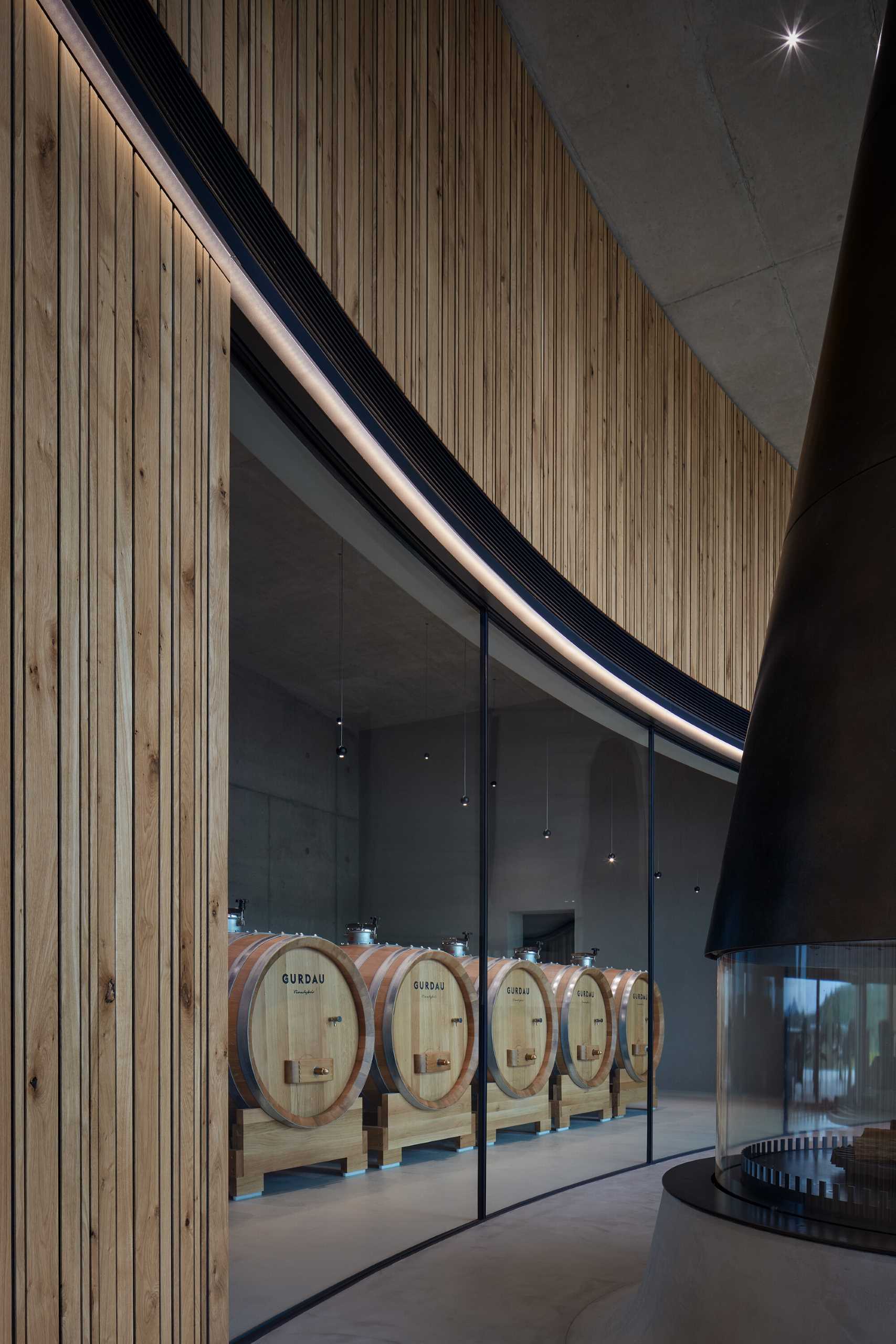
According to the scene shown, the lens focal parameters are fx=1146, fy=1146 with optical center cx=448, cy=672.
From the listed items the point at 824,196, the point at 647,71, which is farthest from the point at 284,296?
the point at 824,196

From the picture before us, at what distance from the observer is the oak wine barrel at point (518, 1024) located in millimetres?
5258

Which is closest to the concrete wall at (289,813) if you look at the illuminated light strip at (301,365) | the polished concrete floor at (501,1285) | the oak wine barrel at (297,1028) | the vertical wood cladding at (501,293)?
the oak wine barrel at (297,1028)

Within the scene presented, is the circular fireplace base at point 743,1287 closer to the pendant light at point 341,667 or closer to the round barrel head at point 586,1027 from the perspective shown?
the pendant light at point 341,667

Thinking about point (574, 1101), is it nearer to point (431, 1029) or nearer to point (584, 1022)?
point (584, 1022)

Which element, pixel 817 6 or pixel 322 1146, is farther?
pixel 817 6

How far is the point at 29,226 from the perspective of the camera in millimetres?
2160

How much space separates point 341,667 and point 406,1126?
1.86m

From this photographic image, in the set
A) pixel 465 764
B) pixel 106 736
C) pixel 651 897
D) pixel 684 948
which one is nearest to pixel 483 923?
pixel 465 764

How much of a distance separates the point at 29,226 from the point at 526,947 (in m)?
4.23

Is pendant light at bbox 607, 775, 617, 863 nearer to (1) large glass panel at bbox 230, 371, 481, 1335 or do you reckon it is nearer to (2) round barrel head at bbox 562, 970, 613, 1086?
(2) round barrel head at bbox 562, 970, 613, 1086

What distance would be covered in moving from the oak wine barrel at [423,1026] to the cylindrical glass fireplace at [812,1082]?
121 cm

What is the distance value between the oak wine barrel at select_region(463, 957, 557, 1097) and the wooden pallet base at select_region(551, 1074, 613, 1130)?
20cm

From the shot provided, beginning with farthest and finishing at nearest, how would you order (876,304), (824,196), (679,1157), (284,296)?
(679,1157), (824,196), (876,304), (284,296)

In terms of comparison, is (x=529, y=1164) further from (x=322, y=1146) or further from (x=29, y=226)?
(x=29, y=226)
